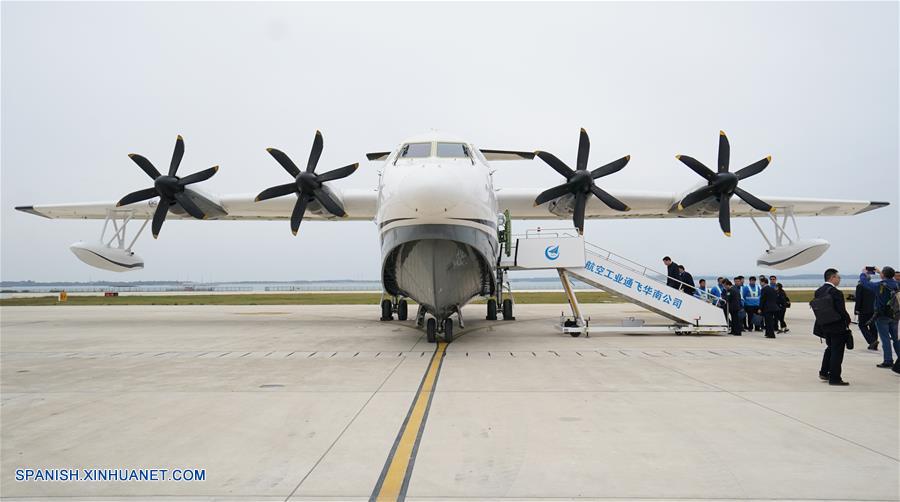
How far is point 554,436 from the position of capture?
16.2ft

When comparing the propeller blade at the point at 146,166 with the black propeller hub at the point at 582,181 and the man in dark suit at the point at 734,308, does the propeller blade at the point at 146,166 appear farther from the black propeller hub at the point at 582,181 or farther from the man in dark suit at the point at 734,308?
the man in dark suit at the point at 734,308

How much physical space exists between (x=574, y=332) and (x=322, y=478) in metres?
11.0

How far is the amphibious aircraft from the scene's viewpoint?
35.4 feet

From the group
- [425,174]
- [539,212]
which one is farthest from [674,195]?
[425,174]

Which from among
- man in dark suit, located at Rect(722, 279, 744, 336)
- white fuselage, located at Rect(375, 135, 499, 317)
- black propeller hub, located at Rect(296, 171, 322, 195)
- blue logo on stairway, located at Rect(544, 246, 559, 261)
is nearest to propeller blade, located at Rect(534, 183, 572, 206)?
blue logo on stairway, located at Rect(544, 246, 559, 261)

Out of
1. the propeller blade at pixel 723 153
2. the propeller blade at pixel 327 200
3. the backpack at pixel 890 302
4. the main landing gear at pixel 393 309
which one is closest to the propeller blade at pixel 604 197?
the propeller blade at pixel 723 153

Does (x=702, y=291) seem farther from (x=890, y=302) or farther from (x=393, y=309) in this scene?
(x=393, y=309)

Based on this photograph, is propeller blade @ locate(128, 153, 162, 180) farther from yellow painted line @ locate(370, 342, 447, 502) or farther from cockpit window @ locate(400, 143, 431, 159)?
yellow painted line @ locate(370, 342, 447, 502)

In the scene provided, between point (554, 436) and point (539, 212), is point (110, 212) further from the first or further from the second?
point (554, 436)

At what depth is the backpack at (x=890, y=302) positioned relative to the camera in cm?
823

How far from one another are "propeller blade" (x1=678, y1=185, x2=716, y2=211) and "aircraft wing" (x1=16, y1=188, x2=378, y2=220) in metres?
9.70

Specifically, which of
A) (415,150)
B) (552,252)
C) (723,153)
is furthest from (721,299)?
(415,150)

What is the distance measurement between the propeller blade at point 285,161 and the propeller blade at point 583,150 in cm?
802

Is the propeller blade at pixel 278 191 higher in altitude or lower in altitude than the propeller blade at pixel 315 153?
lower
